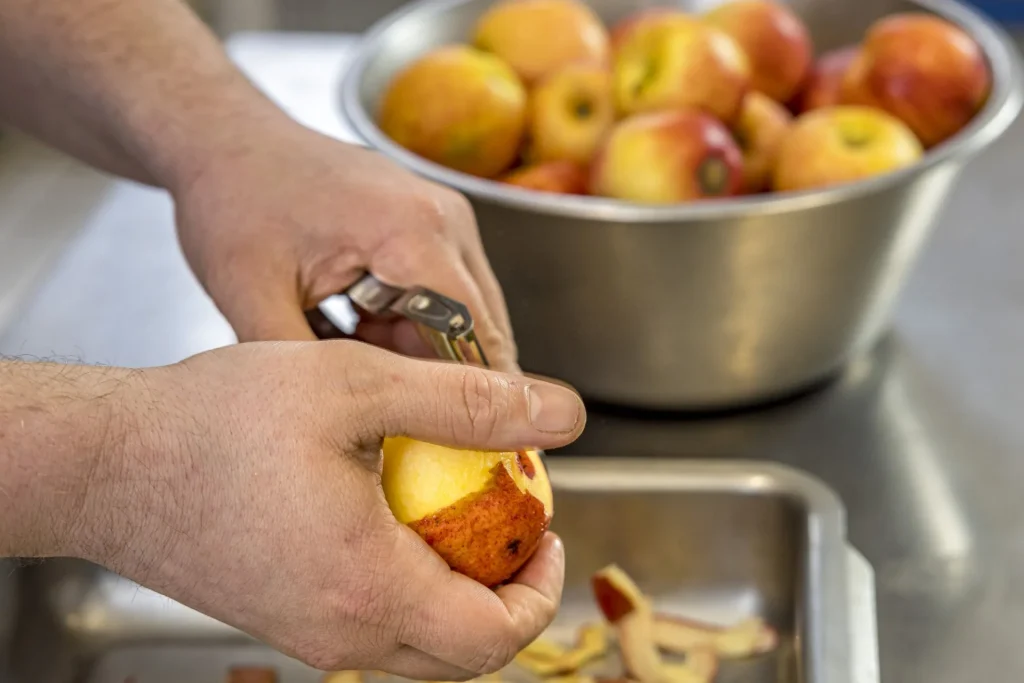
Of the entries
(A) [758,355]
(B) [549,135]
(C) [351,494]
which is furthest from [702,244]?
(C) [351,494]

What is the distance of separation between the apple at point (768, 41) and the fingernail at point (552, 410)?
58 cm

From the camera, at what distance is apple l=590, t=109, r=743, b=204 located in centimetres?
92

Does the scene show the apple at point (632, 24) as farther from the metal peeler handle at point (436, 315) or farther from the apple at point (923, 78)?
the metal peeler handle at point (436, 315)

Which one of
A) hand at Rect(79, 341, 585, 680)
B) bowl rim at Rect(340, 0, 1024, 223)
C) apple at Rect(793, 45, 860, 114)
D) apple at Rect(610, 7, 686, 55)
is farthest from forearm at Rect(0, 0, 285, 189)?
apple at Rect(793, 45, 860, 114)

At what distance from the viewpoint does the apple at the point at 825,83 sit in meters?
1.05

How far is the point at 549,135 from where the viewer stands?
101 centimetres

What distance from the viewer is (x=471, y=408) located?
1.79ft

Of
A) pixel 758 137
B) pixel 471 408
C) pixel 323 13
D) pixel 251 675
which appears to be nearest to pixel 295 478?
pixel 471 408

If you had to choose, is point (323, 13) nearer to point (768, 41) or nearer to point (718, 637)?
point (768, 41)

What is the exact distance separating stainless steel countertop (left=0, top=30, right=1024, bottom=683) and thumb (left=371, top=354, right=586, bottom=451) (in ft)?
0.86

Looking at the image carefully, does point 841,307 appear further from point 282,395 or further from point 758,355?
point 282,395

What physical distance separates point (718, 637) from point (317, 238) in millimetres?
377

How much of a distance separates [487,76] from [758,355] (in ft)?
1.05

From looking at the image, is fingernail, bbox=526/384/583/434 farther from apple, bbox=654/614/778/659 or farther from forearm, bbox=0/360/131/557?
apple, bbox=654/614/778/659
